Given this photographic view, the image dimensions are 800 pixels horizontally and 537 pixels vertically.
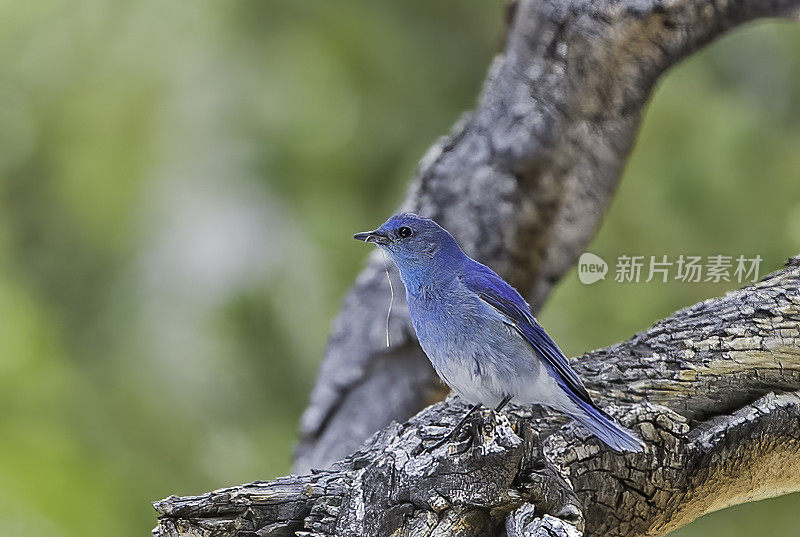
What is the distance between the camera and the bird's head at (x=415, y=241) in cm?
102

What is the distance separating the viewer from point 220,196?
2.53 metres

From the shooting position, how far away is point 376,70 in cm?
257

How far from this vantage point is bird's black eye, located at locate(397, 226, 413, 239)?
1014 millimetres

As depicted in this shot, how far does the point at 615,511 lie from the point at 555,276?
782 millimetres

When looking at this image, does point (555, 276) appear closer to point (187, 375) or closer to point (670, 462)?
point (670, 462)

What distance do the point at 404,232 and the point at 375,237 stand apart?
0.12 ft

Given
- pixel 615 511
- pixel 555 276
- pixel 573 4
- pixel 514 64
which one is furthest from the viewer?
pixel 555 276

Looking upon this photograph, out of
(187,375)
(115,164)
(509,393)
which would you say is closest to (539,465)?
(509,393)

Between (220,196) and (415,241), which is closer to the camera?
(415,241)
